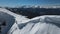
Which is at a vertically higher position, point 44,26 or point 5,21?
point 44,26

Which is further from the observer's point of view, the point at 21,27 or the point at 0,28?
the point at 0,28

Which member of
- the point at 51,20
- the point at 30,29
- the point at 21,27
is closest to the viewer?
the point at 51,20

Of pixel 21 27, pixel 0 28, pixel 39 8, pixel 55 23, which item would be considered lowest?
pixel 39 8

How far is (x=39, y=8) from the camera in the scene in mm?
10422

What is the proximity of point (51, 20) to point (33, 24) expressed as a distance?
1.07ft

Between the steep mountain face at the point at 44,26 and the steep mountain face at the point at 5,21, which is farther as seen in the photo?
the steep mountain face at the point at 5,21

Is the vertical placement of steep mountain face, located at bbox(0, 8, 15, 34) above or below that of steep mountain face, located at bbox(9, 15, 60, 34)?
below

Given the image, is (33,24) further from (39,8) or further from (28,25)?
(39,8)

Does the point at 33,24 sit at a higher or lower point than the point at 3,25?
higher

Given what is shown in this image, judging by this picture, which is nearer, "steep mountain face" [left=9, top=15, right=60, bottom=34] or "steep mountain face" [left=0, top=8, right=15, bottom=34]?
"steep mountain face" [left=9, top=15, right=60, bottom=34]

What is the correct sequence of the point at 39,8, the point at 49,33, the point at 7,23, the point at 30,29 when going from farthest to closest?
1. the point at 39,8
2. the point at 7,23
3. the point at 30,29
4. the point at 49,33

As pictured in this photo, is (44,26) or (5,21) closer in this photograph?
(44,26)

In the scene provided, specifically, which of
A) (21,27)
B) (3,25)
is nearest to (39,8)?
(3,25)

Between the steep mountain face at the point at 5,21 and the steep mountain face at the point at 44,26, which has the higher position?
the steep mountain face at the point at 44,26
